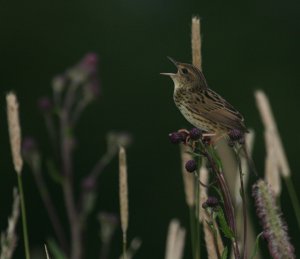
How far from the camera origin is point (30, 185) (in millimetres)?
19031

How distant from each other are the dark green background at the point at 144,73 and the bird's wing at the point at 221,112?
11.1 m

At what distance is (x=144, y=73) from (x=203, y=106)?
16.3 meters

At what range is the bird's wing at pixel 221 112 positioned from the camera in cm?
484

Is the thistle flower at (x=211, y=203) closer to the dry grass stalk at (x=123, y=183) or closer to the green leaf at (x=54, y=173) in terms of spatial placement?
the dry grass stalk at (x=123, y=183)

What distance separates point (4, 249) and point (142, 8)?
66.0 feet

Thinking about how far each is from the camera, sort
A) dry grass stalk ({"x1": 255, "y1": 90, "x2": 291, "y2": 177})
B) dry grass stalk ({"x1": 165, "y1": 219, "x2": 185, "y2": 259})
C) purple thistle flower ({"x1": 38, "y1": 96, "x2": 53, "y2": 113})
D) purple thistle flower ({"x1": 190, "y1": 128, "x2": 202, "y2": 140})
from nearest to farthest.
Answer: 1. purple thistle flower ({"x1": 190, "y1": 128, "x2": 202, "y2": 140})
2. dry grass stalk ({"x1": 165, "y1": 219, "x2": 185, "y2": 259})
3. dry grass stalk ({"x1": 255, "y1": 90, "x2": 291, "y2": 177})
4. purple thistle flower ({"x1": 38, "y1": 96, "x2": 53, "y2": 113})

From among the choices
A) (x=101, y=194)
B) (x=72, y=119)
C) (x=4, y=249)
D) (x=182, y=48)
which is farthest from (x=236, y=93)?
(x=4, y=249)

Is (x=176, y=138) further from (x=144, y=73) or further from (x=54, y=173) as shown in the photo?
(x=144, y=73)

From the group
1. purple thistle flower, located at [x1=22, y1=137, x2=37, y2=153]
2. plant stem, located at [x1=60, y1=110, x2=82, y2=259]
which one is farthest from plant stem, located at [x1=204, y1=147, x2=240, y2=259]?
purple thistle flower, located at [x1=22, y1=137, x2=37, y2=153]

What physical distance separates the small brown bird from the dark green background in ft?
35.6

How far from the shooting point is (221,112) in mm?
4973

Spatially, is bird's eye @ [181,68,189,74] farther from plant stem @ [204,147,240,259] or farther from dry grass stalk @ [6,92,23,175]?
plant stem @ [204,147,240,259]

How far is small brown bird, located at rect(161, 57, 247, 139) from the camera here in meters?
4.87

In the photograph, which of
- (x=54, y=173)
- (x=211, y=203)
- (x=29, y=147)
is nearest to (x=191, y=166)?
(x=211, y=203)
